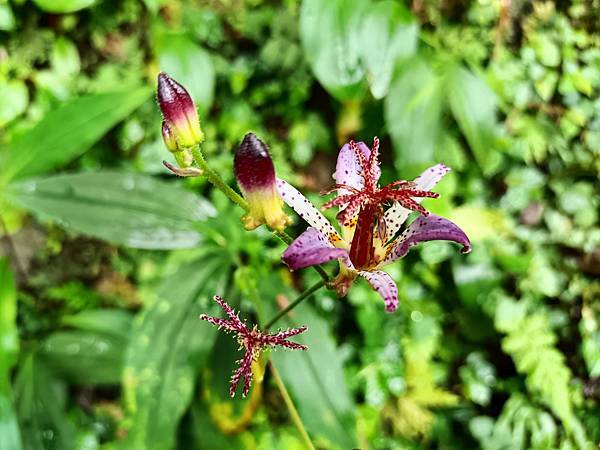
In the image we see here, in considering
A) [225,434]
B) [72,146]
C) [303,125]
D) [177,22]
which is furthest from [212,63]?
[225,434]

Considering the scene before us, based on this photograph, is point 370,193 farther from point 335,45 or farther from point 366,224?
point 335,45

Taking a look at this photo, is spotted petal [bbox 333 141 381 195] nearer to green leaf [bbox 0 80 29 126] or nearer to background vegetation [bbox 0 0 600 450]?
background vegetation [bbox 0 0 600 450]

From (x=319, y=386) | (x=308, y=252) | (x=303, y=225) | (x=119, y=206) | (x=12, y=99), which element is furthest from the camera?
(x=12, y=99)

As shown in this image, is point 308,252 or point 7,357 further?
point 7,357

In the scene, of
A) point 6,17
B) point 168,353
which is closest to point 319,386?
point 168,353

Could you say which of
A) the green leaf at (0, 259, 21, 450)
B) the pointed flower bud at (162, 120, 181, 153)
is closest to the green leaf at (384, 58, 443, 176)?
the pointed flower bud at (162, 120, 181, 153)

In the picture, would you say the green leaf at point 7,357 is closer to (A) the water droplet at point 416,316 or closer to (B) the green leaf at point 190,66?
(B) the green leaf at point 190,66

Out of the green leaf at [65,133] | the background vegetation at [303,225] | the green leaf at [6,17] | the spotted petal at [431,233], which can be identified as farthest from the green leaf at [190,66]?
the spotted petal at [431,233]

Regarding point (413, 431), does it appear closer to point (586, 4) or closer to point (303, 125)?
point (303, 125)
